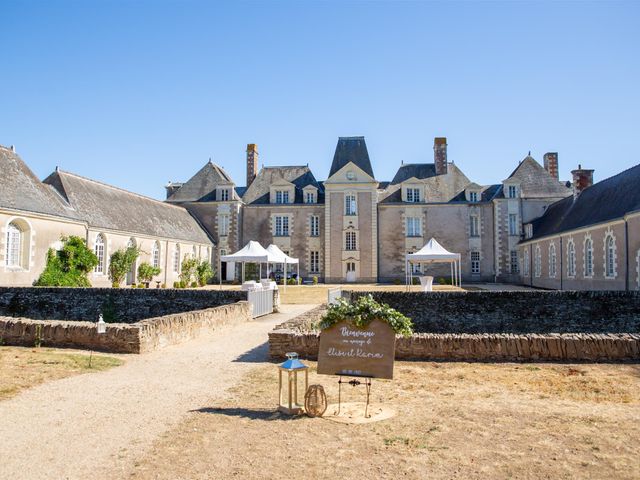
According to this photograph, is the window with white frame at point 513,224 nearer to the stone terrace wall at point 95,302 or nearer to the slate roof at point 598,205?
the slate roof at point 598,205

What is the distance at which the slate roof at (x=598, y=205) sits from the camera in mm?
20734

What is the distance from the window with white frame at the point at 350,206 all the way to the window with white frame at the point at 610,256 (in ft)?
58.1

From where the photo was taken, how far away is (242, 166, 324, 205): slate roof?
38156 millimetres

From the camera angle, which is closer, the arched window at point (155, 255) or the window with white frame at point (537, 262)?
the arched window at point (155, 255)

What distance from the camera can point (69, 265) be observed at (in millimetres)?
22297

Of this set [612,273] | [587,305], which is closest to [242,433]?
[587,305]

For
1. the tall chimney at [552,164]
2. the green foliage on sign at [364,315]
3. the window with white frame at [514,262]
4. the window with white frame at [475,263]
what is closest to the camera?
the green foliage on sign at [364,315]

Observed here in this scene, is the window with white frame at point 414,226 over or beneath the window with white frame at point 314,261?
over

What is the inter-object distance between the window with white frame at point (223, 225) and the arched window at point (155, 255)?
7.90 m

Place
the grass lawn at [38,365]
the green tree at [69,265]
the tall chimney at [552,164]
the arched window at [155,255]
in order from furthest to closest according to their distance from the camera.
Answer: the tall chimney at [552,164]
the arched window at [155,255]
the green tree at [69,265]
the grass lawn at [38,365]

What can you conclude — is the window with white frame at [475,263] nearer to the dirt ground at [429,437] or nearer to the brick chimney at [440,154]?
the brick chimney at [440,154]

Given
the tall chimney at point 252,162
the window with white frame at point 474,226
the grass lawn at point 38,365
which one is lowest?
the grass lawn at point 38,365

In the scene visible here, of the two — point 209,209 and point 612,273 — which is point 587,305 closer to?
point 612,273

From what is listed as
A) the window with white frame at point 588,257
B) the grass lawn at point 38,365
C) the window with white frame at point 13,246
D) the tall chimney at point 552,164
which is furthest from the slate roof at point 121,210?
the tall chimney at point 552,164
